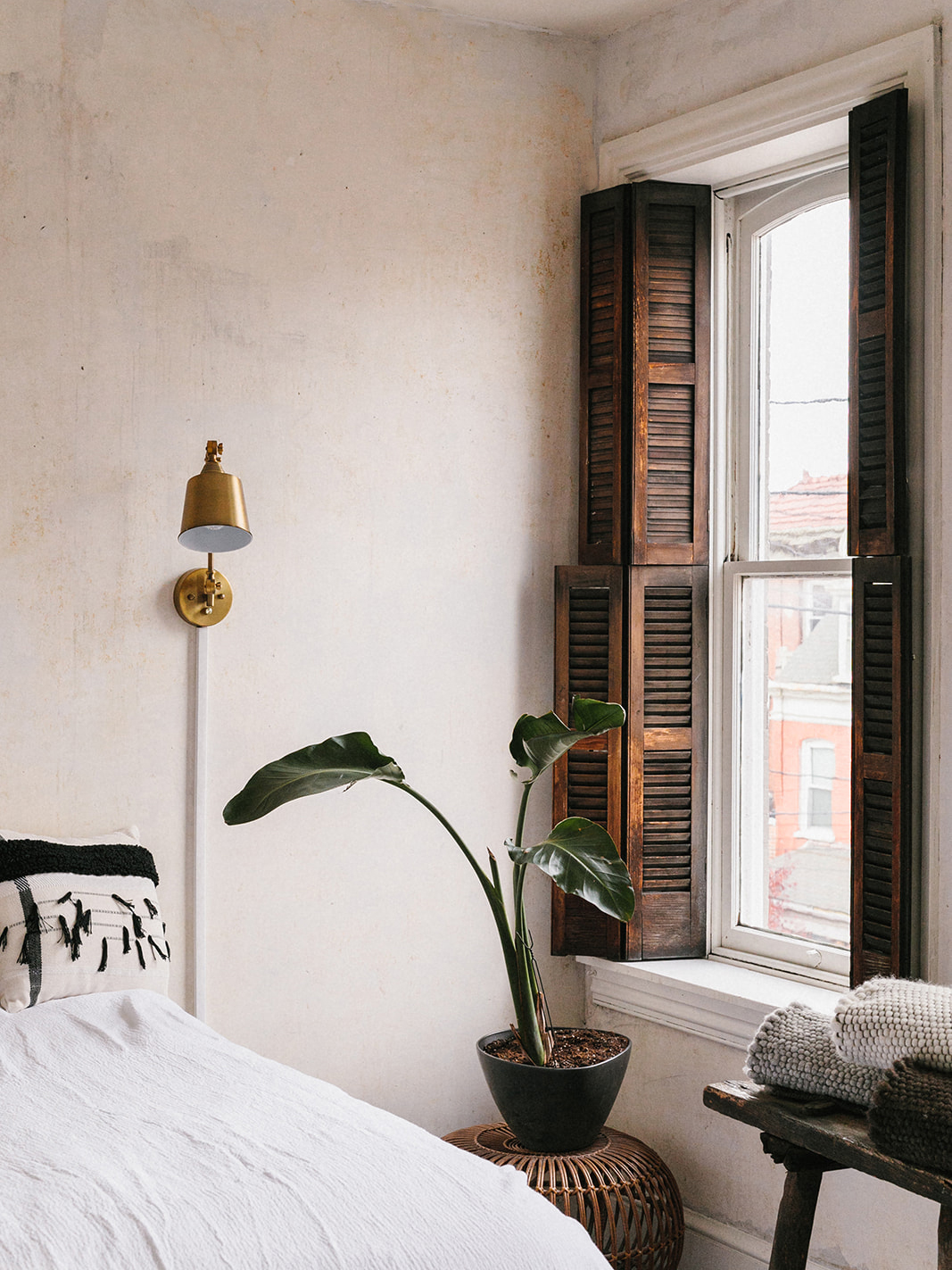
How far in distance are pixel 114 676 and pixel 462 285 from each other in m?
1.22

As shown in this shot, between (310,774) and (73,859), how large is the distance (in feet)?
1.51

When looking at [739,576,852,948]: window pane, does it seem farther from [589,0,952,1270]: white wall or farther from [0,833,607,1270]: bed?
[0,833,607,1270]: bed

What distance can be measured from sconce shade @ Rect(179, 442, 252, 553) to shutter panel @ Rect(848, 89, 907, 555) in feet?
3.95

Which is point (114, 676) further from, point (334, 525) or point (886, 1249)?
point (886, 1249)

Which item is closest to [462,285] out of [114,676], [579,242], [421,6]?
[579,242]

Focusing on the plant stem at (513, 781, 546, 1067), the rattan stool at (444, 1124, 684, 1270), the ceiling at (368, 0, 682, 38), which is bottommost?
the rattan stool at (444, 1124, 684, 1270)

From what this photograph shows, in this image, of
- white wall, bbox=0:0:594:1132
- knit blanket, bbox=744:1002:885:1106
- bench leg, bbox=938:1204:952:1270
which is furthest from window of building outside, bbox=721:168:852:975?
bench leg, bbox=938:1204:952:1270

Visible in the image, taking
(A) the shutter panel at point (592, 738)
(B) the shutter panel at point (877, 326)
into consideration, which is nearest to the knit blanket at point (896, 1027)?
(B) the shutter panel at point (877, 326)

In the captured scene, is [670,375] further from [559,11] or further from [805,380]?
[559,11]

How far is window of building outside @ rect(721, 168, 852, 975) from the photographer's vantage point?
8.45ft

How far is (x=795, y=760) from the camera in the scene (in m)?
2.66

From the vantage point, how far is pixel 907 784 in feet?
7.27

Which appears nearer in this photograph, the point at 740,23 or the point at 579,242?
the point at 740,23

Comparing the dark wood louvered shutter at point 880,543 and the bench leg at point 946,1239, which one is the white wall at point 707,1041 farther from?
the bench leg at point 946,1239
